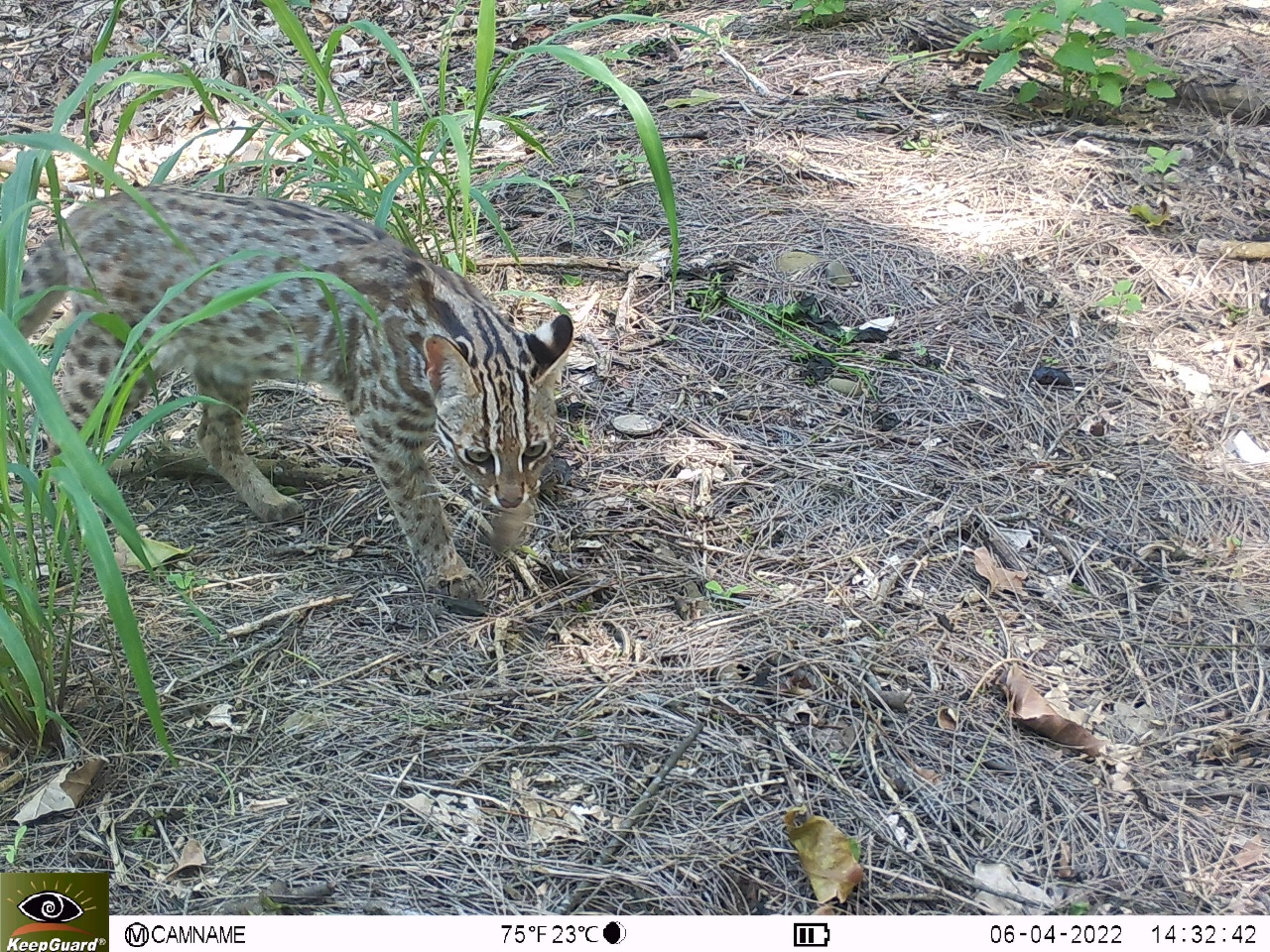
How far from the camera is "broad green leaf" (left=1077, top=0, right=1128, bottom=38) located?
16.8ft

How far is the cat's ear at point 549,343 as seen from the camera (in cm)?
349

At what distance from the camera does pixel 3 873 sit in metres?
2.62

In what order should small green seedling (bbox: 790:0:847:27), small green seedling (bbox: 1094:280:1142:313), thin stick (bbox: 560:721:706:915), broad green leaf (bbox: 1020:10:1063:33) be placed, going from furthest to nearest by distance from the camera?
small green seedling (bbox: 790:0:847:27), broad green leaf (bbox: 1020:10:1063:33), small green seedling (bbox: 1094:280:1142:313), thin stick (bbox: 560:721:706:915)

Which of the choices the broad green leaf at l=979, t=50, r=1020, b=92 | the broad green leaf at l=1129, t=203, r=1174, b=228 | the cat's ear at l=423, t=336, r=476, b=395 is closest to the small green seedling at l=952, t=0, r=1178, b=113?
the broad green leaf at l=979, t=50, r=1020, b=92

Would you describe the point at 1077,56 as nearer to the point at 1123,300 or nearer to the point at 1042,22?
the point at 1042,22

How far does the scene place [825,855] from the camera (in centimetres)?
289

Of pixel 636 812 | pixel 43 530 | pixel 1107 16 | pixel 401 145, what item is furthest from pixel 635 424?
pixel 1107 16

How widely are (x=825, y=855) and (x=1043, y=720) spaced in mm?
848

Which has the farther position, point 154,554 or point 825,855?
point 154,554

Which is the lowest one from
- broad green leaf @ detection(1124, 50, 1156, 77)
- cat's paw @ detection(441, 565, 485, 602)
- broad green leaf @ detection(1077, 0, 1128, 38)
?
cat's paw @ detection(441, 565, 485, 602)

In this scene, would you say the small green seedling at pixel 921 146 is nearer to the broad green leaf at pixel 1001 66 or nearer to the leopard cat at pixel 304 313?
the broad green leaf at pixel 1001 66

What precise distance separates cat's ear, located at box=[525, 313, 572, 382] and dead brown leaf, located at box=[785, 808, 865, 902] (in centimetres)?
154
